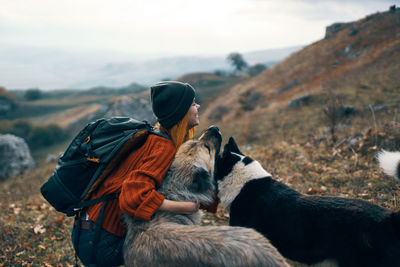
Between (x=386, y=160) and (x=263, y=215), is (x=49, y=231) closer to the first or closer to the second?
(x=263, y=215)

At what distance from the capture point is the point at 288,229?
240 cm

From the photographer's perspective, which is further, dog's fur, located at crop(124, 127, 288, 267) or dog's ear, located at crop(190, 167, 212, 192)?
dog's ear, located at crop(190, 167, 212, 192)

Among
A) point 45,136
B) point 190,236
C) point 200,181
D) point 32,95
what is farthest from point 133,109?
point 32,95

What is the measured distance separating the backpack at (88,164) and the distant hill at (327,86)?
19.2ft

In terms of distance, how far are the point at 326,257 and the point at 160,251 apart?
156 cm

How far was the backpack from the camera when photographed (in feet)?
6.52

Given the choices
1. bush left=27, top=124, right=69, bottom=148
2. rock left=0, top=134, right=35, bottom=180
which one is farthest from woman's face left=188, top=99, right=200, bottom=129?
bush left=27, top=124, right=69, bottom=148

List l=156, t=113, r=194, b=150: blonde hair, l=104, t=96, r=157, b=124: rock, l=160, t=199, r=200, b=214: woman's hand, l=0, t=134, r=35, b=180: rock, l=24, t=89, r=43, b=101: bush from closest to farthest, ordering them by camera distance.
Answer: l=160, t=199, r=200, b=214: woman's hand → l=156, t=113, r=194, b=150: blonde hair → l=0, t=134, r=35, b=180: rock → l=104, t=96, r=157, b=124: rock → l=24, t=89, r=43, b=101: bush

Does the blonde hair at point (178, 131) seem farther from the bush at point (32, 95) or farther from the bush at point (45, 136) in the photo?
the bush at point (32, 95)

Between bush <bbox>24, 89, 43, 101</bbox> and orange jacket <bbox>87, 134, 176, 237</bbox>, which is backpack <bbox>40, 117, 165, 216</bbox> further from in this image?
bush <bbox>24, 89, 43, 101</bbox>

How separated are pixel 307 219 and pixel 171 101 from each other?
1699 mm

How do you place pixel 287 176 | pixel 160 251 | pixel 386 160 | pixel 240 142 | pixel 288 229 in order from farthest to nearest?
1. pixel 240 142
2. pixel 287 176
3. pixel 386 160
4. pixel 288 229
5. pixel 160 251

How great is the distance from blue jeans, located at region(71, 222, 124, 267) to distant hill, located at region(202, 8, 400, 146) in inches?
238

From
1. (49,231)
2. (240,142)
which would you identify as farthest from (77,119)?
(49,231)
